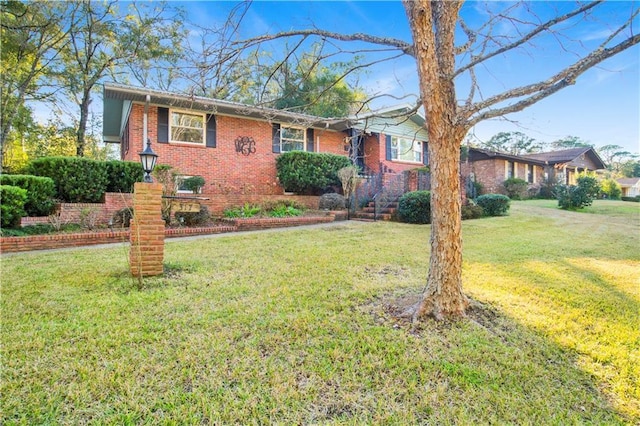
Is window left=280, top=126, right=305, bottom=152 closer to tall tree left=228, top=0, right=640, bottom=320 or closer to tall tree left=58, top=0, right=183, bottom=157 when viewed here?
tall tree left=58, top=0, right=183, bottom=157

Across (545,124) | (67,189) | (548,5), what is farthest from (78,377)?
(67,189)

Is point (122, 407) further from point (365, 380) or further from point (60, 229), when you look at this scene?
point (60, 229)

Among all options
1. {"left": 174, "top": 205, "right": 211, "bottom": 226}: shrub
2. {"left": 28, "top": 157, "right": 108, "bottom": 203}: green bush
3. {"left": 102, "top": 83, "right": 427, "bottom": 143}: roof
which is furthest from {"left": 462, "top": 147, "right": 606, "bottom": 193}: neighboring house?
{"left": 28, "top": 157, "right": 108, "bottom": 203}: green bush

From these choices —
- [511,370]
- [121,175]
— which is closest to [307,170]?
[121,175]

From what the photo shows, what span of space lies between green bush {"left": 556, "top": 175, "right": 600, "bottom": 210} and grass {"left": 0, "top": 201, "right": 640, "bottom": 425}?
496 inches

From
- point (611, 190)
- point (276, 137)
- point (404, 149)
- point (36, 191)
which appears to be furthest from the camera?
point (611, 190)

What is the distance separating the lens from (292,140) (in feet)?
46.4

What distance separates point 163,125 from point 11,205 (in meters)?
5.16

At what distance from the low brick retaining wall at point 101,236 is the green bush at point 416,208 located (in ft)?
12.7

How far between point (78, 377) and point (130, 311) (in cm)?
113

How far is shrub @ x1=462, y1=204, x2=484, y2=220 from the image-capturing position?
11.9m

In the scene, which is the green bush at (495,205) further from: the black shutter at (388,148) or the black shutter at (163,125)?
the black shutter at (163,125)

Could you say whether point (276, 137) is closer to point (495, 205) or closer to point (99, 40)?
Answer: point (495, 205)

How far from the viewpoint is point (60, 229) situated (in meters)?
7.60
